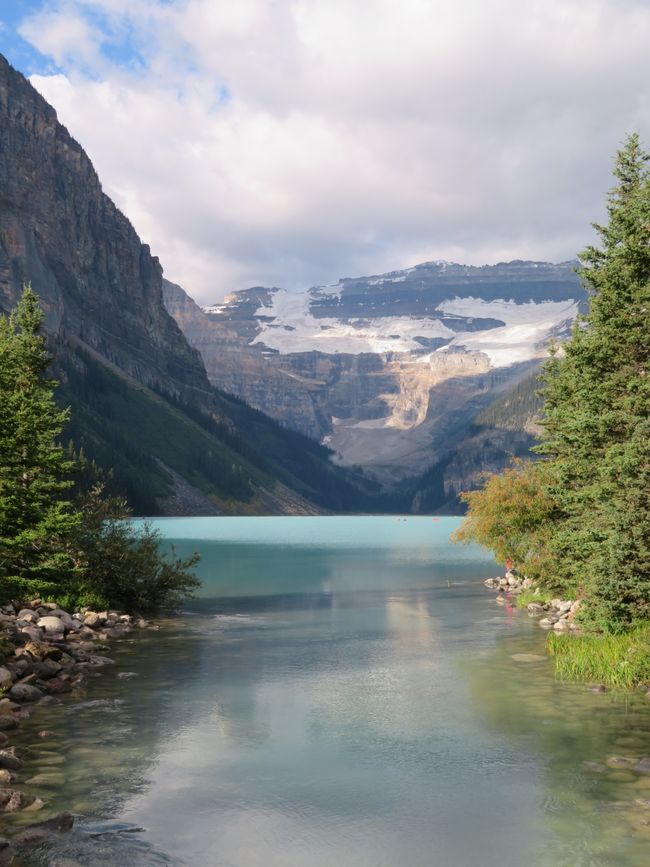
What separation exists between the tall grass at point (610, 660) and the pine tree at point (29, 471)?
71.9 feet

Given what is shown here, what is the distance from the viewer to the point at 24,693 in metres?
26.4

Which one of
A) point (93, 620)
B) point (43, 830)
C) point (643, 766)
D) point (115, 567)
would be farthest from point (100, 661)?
point (643, 766)

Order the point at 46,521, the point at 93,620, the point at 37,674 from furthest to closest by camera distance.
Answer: the point at 93,620, the point at 46,521, the point at 37,674

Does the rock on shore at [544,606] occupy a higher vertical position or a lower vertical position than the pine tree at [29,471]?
lower

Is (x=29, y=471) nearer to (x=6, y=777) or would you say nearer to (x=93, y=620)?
(x=93, y=620)

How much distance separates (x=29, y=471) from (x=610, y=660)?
88.7 ft

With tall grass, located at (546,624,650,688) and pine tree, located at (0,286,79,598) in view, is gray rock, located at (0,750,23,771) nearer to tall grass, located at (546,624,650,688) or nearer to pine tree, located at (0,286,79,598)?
pine tree, located at (0,286,79,598)

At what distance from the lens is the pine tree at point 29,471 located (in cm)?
3388

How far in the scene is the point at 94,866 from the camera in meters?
14.4

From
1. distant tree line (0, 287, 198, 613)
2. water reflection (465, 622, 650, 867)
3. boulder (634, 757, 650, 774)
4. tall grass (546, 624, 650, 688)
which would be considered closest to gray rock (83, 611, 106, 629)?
distant tree line (0, 287, 198, 613)

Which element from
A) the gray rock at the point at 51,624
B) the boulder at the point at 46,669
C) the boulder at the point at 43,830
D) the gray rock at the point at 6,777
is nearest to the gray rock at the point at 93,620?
the gray rock at the point at 51,624

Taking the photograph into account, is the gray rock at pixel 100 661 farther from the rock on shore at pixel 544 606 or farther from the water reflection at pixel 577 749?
the rock on shore at pixel 544 606

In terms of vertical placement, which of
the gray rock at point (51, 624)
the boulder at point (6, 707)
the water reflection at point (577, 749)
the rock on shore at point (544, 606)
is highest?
the gray rock at point (51, 624)

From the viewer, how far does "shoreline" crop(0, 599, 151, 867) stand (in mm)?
15789
